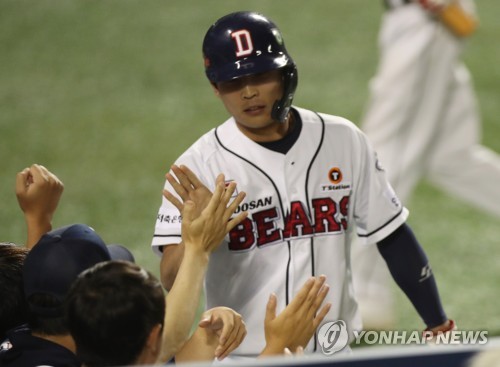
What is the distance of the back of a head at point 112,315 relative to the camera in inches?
106

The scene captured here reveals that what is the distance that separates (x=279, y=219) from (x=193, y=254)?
0.52 metres

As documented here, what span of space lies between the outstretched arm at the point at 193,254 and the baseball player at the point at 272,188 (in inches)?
9.0

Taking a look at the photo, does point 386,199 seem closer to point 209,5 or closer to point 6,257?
point 6,257

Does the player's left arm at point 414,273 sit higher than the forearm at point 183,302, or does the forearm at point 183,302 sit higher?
the forearm at point 183,302

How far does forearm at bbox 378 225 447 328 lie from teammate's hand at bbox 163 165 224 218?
78cm

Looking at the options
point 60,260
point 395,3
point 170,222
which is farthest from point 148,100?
point 60,260

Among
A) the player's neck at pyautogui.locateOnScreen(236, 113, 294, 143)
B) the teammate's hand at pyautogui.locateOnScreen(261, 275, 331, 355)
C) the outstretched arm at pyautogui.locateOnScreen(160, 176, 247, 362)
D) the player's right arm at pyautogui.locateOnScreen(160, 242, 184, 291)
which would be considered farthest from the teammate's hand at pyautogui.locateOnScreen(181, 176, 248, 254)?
the player's neck at pyautogui.locateOnScreen(236, 113, 294, 143)

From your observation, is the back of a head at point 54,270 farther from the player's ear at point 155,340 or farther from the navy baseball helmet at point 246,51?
the navy baseball helmet at point 246,51

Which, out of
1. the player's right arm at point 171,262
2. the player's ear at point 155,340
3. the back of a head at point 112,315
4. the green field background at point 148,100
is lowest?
the green field background at point 148,100

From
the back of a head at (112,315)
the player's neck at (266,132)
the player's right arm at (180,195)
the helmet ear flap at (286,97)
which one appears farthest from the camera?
the player's neck at (266,132)

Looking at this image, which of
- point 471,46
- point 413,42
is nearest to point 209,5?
point 471,46

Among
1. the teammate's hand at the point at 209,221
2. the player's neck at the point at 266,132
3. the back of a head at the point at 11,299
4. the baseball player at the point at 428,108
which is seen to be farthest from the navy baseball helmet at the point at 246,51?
the baseball player at the point at 428,108

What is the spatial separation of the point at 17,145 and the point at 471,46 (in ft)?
16.1

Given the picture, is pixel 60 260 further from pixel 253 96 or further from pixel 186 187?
pixel 253 96
